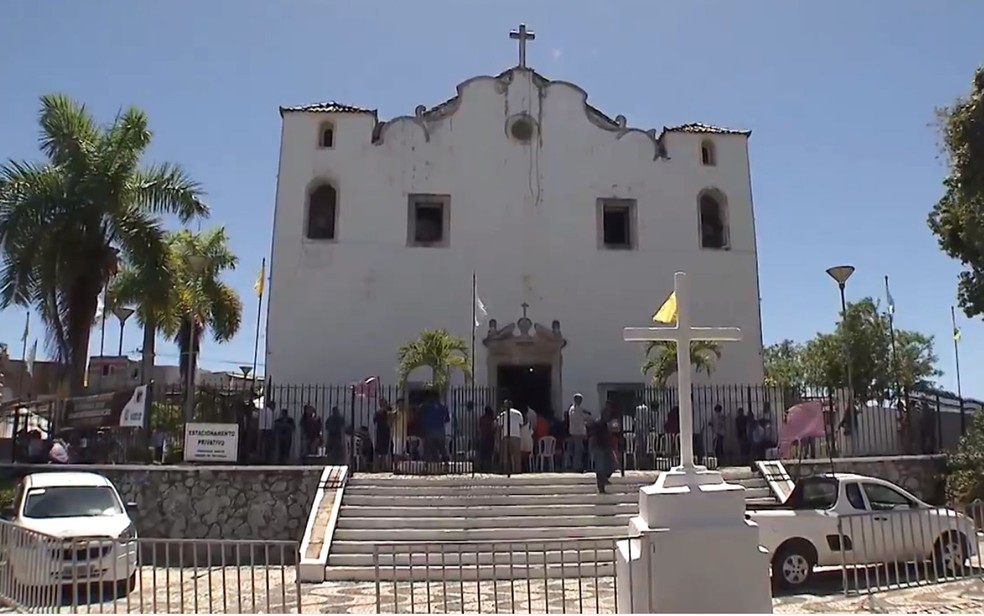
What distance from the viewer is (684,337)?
7359mm

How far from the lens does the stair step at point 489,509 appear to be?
13492 mm

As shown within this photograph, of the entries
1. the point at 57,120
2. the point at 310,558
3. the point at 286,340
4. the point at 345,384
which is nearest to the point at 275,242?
the point at 286,340

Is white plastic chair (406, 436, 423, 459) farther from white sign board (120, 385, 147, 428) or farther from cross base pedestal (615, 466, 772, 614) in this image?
cross base pedestal (615, 466, 772, 614)

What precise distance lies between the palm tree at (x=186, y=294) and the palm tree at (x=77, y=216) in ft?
1.63

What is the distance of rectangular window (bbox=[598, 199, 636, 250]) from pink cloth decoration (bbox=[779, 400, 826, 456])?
717 centimetres

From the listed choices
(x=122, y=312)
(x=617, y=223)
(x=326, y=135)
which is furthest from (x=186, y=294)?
(x=617, y=223)

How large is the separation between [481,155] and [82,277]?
10.0 metres

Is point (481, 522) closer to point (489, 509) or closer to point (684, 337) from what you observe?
point (489, 509)

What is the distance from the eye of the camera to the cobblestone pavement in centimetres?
860

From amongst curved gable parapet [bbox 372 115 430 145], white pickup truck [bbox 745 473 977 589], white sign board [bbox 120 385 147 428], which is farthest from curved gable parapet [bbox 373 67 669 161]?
white pickup truck [bbox 745 473 977 589]

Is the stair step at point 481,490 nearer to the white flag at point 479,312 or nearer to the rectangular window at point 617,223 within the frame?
the white flag at point 479,312

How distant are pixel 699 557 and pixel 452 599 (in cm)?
468

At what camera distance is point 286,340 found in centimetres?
2059

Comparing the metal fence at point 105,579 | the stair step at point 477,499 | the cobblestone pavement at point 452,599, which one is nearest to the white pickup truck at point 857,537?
the cobblestone pavement at point 452,599
